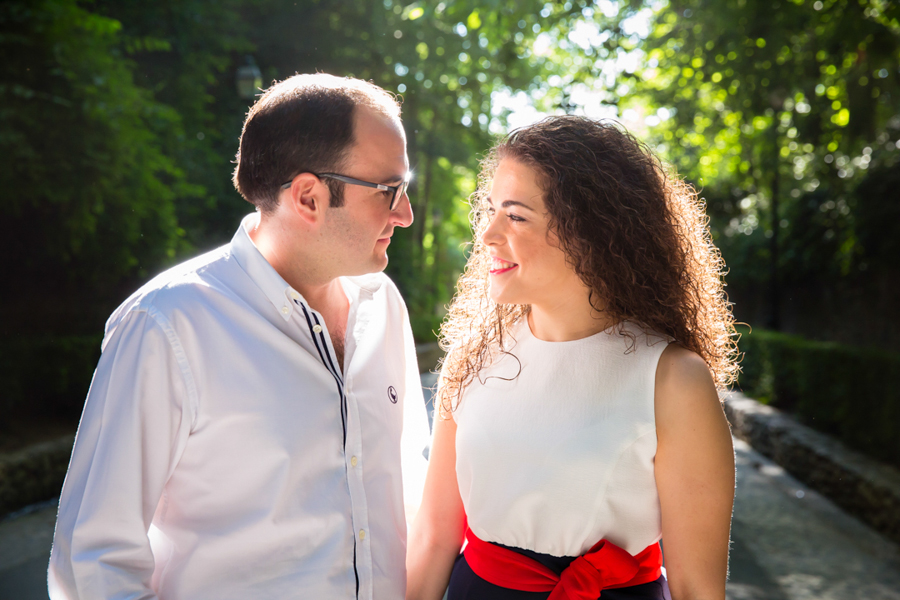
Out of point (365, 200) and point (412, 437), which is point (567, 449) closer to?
point (412, 437)

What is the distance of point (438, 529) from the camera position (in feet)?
7.03

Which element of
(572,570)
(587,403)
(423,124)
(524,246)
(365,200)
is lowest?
(572,570)

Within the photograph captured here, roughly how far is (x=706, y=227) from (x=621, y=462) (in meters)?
0.92

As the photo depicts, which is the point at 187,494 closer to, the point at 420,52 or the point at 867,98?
the point at 867,98

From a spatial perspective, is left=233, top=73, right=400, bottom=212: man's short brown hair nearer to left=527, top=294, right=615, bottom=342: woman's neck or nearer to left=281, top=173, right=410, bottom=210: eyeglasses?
left=281, top=173, right=410, bottom=210: eyeglasses

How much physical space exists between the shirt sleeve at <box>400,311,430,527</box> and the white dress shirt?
0.40 metres

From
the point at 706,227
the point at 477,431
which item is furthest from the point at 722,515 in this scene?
the point at 706,227

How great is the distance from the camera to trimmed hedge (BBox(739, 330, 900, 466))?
6484 millimetres

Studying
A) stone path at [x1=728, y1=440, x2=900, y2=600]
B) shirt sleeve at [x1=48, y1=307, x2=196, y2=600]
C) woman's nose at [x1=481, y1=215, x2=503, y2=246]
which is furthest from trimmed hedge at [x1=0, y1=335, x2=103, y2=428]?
stone path at [x1=728, y1=440, x2=900, y2=600]

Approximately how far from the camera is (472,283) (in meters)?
A: 2.48

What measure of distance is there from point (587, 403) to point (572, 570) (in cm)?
44

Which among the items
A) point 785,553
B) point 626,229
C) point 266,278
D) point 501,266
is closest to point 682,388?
point 626,229

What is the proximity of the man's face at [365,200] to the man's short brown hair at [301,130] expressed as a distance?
0.03 m

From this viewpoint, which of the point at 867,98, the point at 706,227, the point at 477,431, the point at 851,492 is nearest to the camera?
the point at 477,431
